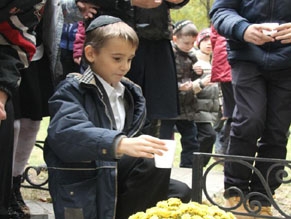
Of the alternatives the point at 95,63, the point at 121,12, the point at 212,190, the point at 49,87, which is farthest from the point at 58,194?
the point at 212,190

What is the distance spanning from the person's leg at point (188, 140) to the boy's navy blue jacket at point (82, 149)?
3591 mm

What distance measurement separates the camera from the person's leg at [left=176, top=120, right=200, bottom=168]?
21.0ft

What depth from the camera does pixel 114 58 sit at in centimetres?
285

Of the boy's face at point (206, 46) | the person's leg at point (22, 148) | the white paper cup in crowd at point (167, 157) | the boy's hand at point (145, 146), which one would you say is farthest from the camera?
the boy's face at point (206, 46)

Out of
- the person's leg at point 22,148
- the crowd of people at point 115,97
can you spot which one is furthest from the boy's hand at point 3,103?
the person's leg at point 22,148

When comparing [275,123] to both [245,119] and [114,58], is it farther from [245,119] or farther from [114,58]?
[114,58]

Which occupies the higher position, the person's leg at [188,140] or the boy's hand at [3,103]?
the boy's hand at [3,103]

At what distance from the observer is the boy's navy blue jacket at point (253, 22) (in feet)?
11.1

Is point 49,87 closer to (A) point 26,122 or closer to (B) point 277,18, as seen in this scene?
(A) point 26,122

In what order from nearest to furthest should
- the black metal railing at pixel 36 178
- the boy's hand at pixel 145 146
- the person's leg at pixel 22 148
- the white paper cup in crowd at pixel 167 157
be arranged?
the boy's hand at pixel 145 146 < the white paper cup in crowd at pixel 167 157 < the person's leg at pixel 22 148 < the black metal railing at pixel 36 178

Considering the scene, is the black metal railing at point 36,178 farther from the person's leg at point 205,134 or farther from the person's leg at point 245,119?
the person's leg at point 205,134

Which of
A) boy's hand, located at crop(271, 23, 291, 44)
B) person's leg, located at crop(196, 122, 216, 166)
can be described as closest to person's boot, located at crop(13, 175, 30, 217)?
boy's hand, located at crop(271, 23, 291, 44)

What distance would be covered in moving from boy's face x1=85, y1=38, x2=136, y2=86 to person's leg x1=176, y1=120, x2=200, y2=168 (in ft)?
11.9

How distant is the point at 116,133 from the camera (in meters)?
2.44
